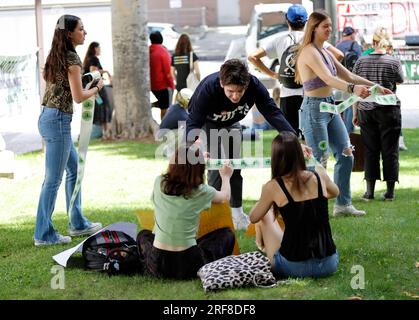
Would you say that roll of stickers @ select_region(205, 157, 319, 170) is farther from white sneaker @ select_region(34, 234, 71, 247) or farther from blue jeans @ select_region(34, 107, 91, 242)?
white sneaker @ select_region(34, 234, 71, 247)

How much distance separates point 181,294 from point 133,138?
9427mm

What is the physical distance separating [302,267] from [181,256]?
0.81 metres

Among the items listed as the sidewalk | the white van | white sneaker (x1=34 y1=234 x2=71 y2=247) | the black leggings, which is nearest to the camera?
the black leggings

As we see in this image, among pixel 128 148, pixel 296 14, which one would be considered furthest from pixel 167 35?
pixel 296 14

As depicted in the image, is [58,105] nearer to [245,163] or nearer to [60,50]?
[60,50]

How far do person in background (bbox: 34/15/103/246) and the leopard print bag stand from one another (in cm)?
200

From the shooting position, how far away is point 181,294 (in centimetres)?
579

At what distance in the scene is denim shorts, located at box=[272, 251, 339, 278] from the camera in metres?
6.05

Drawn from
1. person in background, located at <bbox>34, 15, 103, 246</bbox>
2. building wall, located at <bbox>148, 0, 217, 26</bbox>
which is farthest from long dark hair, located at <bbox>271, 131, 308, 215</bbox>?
building wall, located at <bbox>148, 0, 217, 26</bbox>

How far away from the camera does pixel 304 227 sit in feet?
19.5
